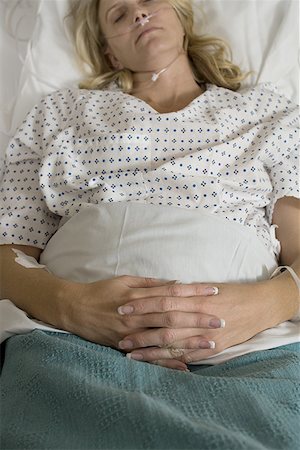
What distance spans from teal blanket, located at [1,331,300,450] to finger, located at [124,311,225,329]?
73 mm

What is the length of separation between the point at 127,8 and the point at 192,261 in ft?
2.44

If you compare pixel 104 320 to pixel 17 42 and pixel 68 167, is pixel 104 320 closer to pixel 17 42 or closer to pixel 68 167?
pixel 68 167

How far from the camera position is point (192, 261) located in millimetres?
1215

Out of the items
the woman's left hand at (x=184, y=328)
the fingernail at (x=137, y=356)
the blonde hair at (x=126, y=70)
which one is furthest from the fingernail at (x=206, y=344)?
the blonde hair at (x=126, y=70)

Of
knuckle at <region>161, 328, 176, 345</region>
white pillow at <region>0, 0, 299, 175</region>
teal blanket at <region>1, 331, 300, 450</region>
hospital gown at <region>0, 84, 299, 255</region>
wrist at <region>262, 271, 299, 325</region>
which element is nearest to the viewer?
teal blanket at <region>1, 331, 300, 450</region>

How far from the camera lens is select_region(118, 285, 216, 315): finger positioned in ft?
3.68

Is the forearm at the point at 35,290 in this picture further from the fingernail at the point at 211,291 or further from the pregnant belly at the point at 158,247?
the fingernail at the point at 211,291

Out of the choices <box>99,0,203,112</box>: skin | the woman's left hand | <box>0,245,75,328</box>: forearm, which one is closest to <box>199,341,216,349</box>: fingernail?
the woman's left hand

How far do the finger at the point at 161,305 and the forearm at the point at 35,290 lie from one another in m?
0.12

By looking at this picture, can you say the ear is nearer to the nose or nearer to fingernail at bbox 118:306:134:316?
the nose

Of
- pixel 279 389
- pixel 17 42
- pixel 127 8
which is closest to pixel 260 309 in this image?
pixel 279 389

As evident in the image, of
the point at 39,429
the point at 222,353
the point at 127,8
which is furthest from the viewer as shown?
the point at 127,8

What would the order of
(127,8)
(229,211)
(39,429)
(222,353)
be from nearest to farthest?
1. (39,429)
2. (222,353)
3. (229,211)
4. (127,8)

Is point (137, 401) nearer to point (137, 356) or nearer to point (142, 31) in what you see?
point (137, 356)
